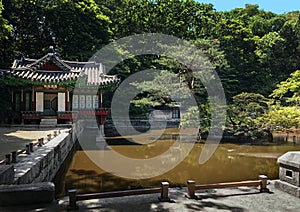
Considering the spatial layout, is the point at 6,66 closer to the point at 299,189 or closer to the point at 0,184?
the point at 0,184

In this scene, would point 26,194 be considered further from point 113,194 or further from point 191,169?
point 191,169

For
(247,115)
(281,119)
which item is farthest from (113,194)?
(281,119)

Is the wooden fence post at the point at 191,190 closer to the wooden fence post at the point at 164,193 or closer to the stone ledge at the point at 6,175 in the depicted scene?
the wooden fence post at the point at 164,193

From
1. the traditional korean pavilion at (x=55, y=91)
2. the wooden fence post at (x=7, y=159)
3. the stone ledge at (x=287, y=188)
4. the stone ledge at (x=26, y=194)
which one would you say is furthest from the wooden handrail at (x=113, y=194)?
the traditional korean pavilion at (x=55, y=91)

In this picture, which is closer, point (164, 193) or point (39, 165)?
point (164, 193)

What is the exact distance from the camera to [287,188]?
565cm

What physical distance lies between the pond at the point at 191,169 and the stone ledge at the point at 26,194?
3380 millimetres

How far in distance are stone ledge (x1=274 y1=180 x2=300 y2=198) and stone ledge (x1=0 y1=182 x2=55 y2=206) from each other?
481 centimetres

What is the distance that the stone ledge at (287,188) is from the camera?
17.7 ft

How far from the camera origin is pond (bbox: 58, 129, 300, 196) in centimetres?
856

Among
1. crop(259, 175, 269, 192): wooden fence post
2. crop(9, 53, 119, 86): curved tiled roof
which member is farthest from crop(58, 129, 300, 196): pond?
crop(9, 53, 119, 86): curved tiled roof

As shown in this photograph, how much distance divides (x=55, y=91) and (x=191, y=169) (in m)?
12.7

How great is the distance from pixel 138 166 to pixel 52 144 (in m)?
3.63

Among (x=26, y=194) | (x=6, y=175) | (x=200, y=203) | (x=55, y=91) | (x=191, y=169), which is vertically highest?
(x=55, y=91)
